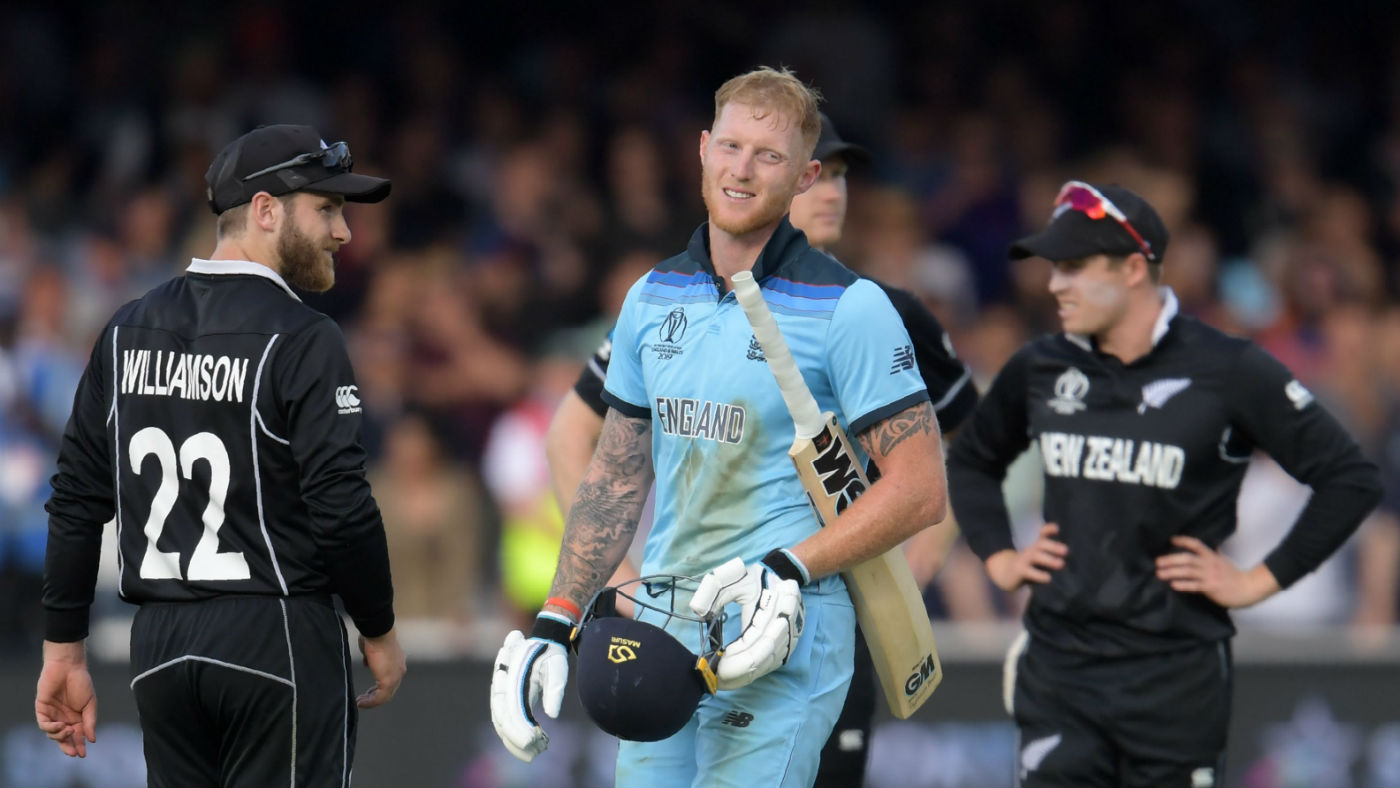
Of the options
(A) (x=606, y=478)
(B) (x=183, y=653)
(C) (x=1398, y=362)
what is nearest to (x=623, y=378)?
(A) (x=606, y=478)

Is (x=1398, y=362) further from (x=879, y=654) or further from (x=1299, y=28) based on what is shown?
(x=879, y=654)

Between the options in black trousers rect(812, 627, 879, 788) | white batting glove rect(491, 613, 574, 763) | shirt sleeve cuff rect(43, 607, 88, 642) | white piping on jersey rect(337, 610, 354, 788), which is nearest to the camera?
white batting glove rect(491, 613, 574, 763)

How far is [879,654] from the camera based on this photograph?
457cm

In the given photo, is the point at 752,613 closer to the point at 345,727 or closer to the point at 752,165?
the point at 752,165

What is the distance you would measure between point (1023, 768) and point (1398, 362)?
613 cm

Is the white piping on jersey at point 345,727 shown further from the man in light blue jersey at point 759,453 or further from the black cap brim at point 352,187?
the black cap brim at point 352,187

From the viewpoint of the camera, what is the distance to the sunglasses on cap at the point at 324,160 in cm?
489

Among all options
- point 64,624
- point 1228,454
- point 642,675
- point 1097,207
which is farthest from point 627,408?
point 1228,454

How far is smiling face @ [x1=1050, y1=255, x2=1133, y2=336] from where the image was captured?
18.9 feet

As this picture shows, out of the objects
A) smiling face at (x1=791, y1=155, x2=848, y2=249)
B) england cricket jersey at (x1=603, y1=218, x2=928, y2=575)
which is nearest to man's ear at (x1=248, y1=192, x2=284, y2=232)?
england cricket jersey at (x1=603, y1=218, x2=928, y2=575)

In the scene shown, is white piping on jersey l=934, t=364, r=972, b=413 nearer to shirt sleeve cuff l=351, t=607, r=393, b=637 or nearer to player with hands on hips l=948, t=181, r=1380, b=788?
player with hands on hips l=948, t=181, r=1380, b=788

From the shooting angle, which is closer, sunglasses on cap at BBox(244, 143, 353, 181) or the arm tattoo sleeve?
the arm tattoo sleeve

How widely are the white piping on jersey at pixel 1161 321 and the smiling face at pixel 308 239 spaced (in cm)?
244

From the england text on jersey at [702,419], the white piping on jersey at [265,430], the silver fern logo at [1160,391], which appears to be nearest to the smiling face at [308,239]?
the white piping on jersey at [265,430]
